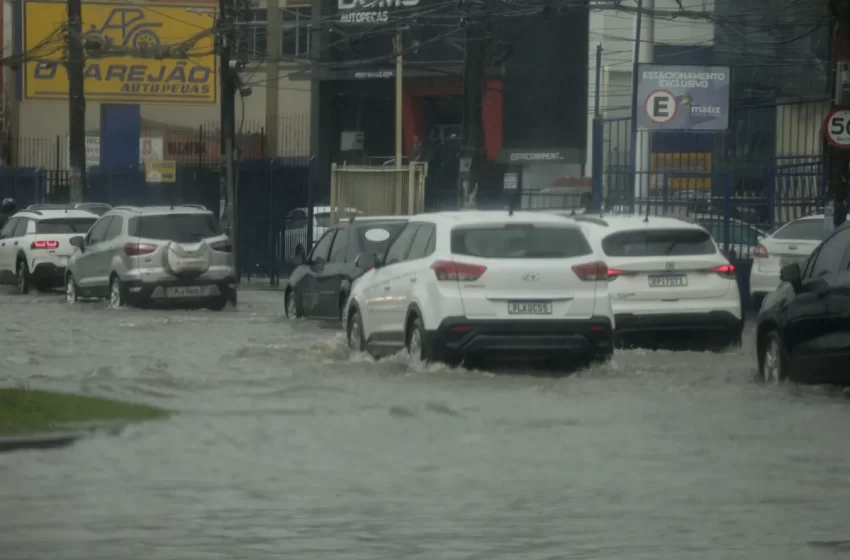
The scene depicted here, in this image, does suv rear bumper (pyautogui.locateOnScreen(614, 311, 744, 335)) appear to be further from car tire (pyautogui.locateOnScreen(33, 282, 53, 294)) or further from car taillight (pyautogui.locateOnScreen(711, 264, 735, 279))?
car tire (pyautogui.locateOnScreen(33, 282, 53, 294))

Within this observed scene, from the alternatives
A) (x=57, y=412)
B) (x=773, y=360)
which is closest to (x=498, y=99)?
(x=773, y=360)

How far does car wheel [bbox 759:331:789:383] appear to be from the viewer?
15.1m

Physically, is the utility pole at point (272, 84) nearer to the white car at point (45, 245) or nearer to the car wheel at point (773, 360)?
the white car at point (45, 245)

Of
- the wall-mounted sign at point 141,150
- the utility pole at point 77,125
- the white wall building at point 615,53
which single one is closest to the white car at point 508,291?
the utility pole at point 77,125

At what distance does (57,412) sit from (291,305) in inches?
514

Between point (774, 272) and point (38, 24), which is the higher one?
point (38, 24)

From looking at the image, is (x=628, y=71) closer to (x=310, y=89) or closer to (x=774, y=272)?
(x=310, y=89)

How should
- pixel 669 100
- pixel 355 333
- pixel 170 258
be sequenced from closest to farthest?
pixel 355 333
pixel 170 258
pixel 669 100

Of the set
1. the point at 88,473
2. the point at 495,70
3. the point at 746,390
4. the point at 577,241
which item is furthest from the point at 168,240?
the point at 495,70

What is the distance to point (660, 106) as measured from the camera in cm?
3312

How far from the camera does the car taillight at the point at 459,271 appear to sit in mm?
16094

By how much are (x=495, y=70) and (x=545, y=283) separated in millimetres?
48189

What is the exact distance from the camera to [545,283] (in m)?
16.1

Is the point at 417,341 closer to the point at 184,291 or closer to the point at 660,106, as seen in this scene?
the point at 184,291
